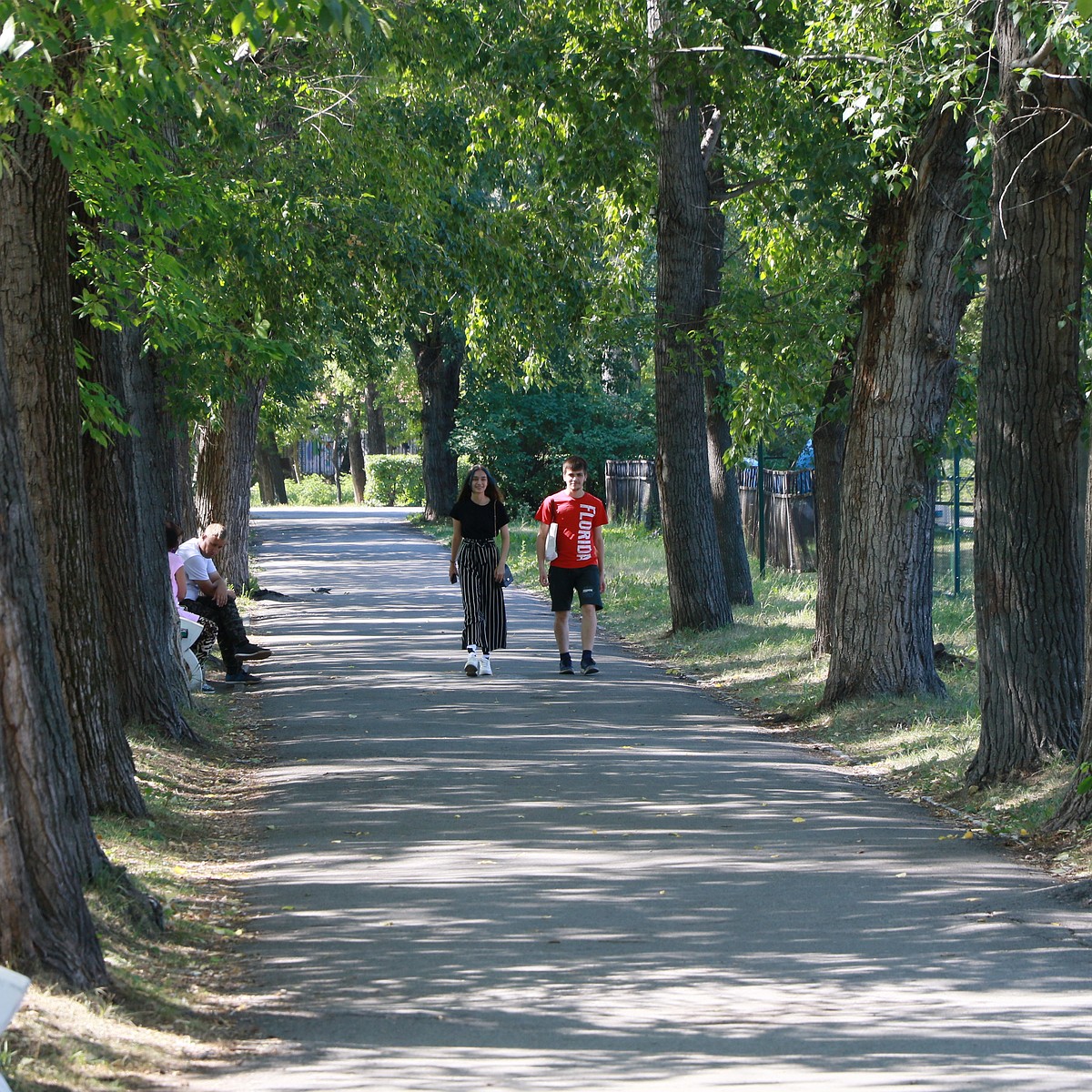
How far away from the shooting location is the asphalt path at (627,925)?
16.4ft

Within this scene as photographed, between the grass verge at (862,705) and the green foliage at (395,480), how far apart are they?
35.9 meters

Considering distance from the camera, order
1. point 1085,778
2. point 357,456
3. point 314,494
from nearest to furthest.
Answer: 1. point 1085,778
2. point 357,456
3. point 314,494

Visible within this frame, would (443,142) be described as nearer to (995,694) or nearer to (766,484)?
(995,694)

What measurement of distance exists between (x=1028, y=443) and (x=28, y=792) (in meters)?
5.88

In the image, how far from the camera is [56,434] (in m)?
8.26

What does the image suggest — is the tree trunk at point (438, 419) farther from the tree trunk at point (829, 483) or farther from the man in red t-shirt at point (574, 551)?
the tree trunk at point (829, 483)

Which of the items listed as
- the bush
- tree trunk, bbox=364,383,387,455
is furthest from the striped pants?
the bush

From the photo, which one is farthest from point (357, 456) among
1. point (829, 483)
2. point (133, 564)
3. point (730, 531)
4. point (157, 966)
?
point (157, 966)

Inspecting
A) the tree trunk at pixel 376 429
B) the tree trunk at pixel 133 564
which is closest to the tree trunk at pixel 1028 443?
the tree trunk at pixel 133 564

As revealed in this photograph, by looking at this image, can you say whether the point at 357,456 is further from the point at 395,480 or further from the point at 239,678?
the point at 239,678

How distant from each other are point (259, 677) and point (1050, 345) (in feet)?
28.3

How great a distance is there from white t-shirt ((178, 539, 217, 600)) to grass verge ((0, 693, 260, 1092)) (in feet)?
15.9

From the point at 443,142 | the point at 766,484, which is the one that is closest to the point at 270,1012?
the point at 443,142

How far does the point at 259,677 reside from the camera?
15.2 meters
